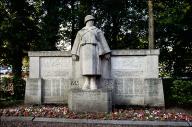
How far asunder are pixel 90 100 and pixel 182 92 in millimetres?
4008

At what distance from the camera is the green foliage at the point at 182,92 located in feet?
43.8

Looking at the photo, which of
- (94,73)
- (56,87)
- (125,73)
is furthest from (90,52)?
(56,87)

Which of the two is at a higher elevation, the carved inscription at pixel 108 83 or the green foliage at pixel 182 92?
the carved inscription at pixel 108 83

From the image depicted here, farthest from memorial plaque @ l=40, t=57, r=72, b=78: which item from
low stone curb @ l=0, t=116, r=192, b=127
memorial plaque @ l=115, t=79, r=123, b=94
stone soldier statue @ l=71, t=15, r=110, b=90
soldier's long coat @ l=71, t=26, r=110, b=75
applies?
low stone curb @ l=0, t=116, r=192, b=127

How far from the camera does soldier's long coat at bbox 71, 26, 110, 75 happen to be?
1234cm

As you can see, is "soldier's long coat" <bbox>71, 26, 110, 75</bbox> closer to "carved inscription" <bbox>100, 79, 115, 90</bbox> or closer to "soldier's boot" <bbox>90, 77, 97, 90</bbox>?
"soldier's boot" <bbox>90, 77, 97, 90</bbox>

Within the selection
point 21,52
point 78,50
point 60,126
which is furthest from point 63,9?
point 60,126

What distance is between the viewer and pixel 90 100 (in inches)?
471

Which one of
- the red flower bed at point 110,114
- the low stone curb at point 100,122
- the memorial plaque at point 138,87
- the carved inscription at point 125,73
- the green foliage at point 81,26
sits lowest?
the low stone curb at point 100,122

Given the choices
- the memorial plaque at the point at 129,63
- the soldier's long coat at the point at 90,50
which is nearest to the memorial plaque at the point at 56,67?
the soldier's long coat at the point at 90,50

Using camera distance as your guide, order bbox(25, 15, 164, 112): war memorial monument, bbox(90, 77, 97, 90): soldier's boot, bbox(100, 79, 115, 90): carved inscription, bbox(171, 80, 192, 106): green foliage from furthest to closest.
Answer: bbox(171, 80, 192, 106): green foliage, bbox(100, 79, 115, 90): carved inscription, bbox(25, 15, 164, 112): war memorial monument, bbox(90, 77, 97, 90): soldier's boot

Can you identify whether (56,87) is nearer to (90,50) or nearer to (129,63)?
(90,50)

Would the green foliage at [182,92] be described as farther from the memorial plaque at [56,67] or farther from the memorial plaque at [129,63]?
the memorial plaque at [56,67]

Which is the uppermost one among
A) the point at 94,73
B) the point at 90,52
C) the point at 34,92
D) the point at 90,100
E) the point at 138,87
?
the point at 90,52
